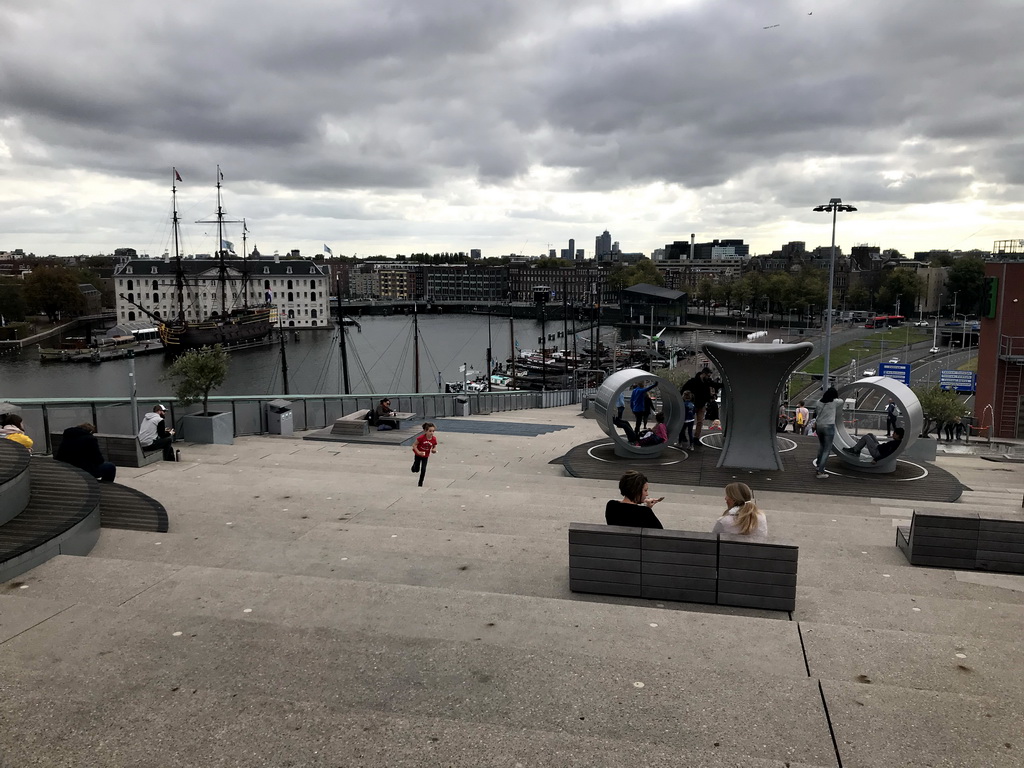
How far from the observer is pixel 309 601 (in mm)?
6207

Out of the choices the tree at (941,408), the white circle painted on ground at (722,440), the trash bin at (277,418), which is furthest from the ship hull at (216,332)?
the white circle painted on ground at (722,440)

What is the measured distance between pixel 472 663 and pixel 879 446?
12856 mm

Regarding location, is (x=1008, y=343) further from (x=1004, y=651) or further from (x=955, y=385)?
(x=1004, y=651)

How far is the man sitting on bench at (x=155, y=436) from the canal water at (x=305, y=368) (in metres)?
43.6

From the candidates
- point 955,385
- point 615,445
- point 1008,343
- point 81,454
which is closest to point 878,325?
point 955,385

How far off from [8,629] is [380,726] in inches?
124

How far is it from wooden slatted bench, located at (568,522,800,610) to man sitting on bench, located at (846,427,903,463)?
987 centimetres

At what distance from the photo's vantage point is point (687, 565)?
6.52 meters

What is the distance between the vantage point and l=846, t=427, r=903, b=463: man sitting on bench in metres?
15.1

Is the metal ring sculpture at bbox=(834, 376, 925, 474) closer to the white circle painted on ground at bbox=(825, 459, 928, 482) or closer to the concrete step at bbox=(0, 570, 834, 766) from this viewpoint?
the white circle painted on ground at bbox=(825, 459, 928, 482)

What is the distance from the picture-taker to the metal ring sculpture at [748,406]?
15086mm

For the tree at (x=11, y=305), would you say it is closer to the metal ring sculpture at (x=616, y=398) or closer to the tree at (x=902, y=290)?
the metal ring sculpture at (x=616, y=398)

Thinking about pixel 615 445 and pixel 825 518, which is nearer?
pixel 825 518

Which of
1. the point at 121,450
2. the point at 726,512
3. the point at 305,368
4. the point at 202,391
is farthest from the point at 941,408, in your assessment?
the point at 305,368
